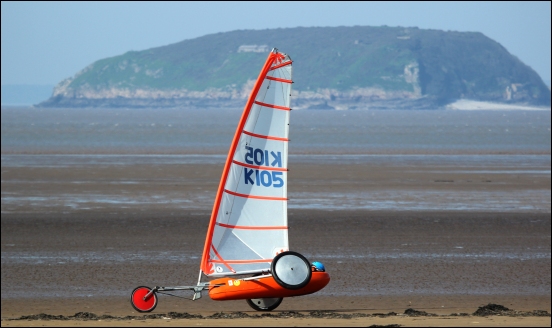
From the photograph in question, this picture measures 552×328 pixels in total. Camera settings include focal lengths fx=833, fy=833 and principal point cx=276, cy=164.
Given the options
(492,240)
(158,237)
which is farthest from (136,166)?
(492,240)

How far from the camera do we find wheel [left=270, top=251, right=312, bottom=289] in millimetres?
10117

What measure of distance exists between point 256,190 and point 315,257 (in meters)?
5.85

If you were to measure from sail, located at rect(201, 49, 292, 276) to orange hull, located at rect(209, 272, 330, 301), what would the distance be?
1.10ft

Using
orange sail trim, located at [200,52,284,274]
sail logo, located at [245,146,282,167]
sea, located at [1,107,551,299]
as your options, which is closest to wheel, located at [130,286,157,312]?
orange sail trim, located at [200,52,284,274]

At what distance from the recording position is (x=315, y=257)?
16.1 m

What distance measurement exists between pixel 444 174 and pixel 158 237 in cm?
1931

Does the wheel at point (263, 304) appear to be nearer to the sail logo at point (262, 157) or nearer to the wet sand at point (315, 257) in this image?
the wet sand at point (315, 257)

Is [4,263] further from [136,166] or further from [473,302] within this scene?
[136,166]

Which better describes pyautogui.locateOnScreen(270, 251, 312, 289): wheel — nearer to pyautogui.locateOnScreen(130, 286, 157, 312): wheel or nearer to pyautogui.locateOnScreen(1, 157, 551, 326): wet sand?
pyautogui.locateOnScreen(1, 157, 551, 326): wet sand

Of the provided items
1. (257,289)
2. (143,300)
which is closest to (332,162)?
(143,300)

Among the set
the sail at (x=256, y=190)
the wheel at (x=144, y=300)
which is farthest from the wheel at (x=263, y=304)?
the wheel at (x=144, y=300)

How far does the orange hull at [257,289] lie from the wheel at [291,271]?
0.41ft

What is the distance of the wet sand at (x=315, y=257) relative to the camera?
12.4m

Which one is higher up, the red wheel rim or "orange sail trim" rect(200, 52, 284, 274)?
"orange sail trim" rect(200, 52, 284, 274)
